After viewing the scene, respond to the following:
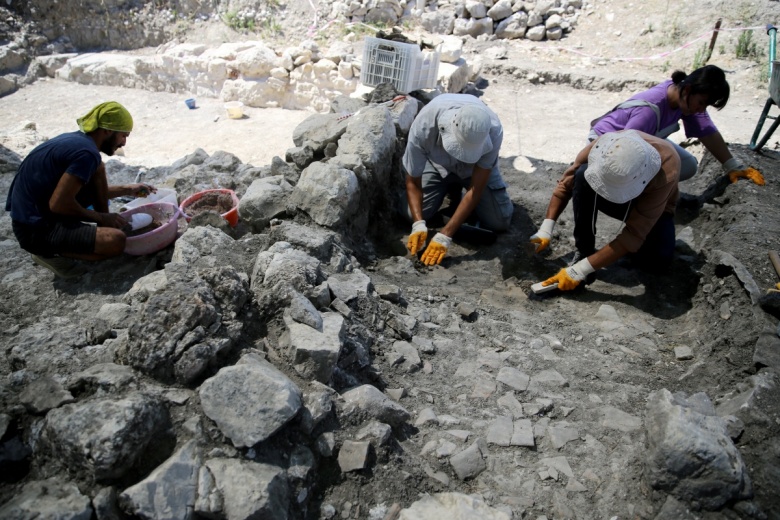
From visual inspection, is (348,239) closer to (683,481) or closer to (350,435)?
(350,435)

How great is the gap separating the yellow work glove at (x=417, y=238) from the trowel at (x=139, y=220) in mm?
1841

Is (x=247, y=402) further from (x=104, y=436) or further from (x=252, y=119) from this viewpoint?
(x=252, y=119)

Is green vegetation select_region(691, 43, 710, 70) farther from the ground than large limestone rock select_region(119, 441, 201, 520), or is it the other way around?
green vegetation select_region(691, 43, 710, 70)

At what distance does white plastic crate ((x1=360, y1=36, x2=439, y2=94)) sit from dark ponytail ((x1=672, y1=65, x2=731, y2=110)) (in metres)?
2.70

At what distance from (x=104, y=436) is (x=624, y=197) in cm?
280

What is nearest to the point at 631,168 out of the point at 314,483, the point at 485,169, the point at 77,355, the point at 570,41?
the point at 485,169

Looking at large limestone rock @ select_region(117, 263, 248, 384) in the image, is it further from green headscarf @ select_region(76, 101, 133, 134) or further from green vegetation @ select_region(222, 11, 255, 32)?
green vegetation @ select_region(222, 11, 255, 32)

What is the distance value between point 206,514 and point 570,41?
962 cm

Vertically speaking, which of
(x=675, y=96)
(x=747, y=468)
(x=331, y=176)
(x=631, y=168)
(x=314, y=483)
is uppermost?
(x=675, y=96)

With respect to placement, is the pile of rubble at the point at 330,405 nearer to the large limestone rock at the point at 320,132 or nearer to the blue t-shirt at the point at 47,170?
the blue t-shirt at the point at 47,170

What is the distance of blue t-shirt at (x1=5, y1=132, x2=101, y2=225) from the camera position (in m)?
2.92

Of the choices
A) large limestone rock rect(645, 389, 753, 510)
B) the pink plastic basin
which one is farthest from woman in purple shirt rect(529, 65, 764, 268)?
the pink plastic basin

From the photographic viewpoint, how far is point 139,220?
11.2ft

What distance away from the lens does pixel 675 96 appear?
360 cm
